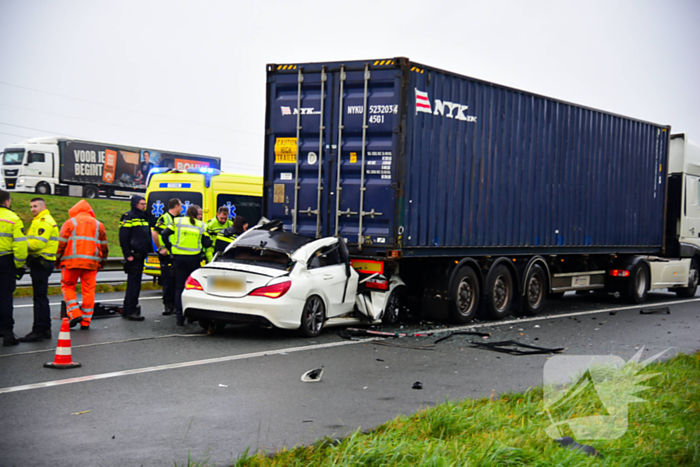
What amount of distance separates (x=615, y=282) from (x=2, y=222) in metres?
13.0

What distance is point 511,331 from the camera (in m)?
11.3

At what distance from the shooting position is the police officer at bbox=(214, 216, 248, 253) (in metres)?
11.6

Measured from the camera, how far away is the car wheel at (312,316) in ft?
31.5

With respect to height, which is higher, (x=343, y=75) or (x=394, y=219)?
(x=343, y=75)

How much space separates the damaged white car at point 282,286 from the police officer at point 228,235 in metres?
1.02

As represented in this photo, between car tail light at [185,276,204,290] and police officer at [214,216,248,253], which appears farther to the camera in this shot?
police officer at [214,216,248,253]

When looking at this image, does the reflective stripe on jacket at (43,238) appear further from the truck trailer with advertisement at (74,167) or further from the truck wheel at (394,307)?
the truck trailer with advertisement at (74,167)

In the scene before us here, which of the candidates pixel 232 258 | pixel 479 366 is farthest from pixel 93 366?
pixel 479 366

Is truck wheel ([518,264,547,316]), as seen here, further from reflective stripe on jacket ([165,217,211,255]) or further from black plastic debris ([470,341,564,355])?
reflective stripe on jacket ([165,217,211,255])

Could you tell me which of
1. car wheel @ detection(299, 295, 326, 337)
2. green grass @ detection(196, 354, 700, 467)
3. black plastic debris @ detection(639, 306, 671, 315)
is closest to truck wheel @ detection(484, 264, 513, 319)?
black plastic debris @ detection(639, 306, 671, 315)

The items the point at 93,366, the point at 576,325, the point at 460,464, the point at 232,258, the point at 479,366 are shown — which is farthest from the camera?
the point at 576,325

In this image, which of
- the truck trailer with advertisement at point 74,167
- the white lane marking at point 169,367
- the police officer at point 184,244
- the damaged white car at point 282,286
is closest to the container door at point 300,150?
the damaged white car at point 282,286

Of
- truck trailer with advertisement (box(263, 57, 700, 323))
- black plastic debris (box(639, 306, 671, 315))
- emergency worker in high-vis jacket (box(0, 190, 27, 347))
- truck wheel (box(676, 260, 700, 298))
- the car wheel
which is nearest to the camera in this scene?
emergency worker in high-vis jacket (box(0, 190, 27, 347))

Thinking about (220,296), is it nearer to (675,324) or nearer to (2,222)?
(2,222)
